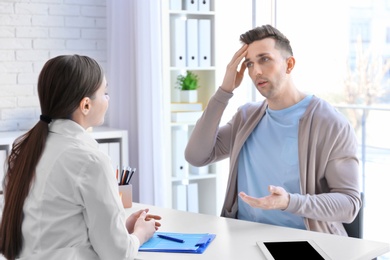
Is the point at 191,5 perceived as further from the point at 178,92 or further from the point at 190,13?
the point at 178,92

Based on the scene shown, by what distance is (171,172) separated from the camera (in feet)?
13.4

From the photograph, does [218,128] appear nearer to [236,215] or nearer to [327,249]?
[236,215]

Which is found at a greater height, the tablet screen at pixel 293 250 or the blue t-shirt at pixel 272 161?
the blue t-shirt at pixel 272 161

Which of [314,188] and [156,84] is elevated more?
[156,84]

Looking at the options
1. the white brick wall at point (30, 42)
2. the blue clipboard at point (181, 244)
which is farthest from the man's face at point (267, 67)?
the white brick wall at point (30, 42)

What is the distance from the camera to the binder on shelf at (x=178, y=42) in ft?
13.1

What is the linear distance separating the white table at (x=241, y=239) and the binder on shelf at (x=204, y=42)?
1908 mm

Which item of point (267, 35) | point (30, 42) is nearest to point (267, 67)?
point (267, 35)

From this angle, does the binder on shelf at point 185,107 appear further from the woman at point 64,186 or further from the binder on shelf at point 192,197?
the woman at point 64,186

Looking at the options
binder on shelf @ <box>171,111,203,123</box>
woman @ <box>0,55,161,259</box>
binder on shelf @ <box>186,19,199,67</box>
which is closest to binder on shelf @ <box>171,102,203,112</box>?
binder on shelf @ <box>171,111,203,123</box>

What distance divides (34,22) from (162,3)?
788mm

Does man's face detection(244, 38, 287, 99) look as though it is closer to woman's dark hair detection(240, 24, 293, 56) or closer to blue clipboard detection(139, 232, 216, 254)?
woman's dark hair detection(240, 24, 293, 56)

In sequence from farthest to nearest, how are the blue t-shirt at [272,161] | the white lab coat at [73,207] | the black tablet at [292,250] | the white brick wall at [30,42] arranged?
the white brick wall at [30,42]
the blue t-shirt at [272,161]
the black tablet at [292,250]
the white lab coat at [73,207]

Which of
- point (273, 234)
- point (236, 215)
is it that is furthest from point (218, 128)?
point (273, 234)
